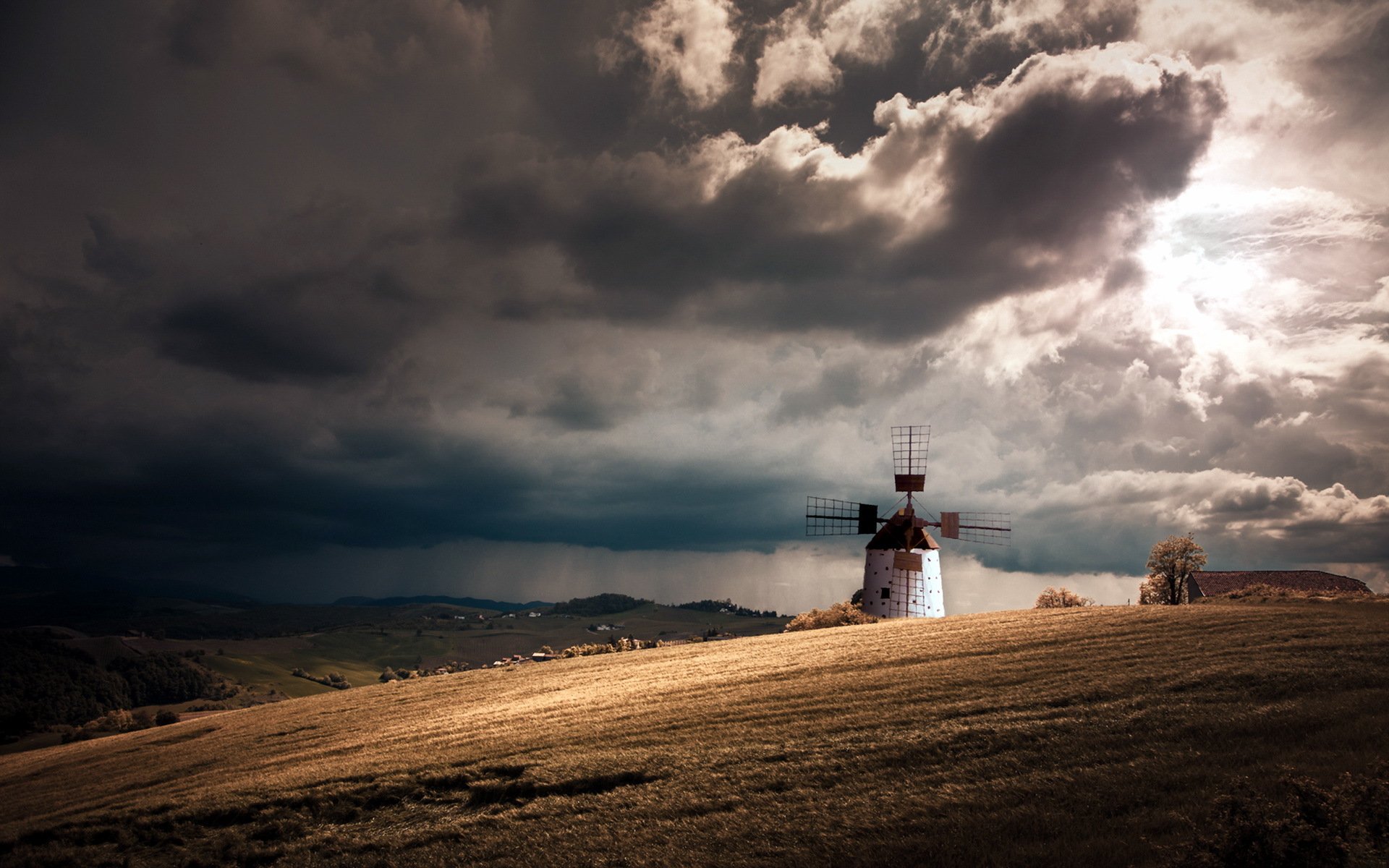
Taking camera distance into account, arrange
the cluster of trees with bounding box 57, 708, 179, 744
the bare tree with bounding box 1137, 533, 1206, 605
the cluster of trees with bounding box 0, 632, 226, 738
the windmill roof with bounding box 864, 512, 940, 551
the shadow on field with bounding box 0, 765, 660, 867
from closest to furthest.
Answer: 1. the shadow on field with bounding box 0, 765, 660, 867
2. the bare tree with bounding box 1137, 533, 1206, 605
3. the cluster of trees with bounding box 57, 708, 179, 744
4. the windmill roof with bounding box 864, 512, 940, 551
5. the cluster of trees with bounding box 0, 632, 226, 738

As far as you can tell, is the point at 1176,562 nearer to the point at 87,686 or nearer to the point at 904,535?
the point at 904,535

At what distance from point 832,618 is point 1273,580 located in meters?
38.7

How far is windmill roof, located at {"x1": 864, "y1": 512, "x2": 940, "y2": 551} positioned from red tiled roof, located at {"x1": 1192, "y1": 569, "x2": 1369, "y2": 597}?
72.9ft

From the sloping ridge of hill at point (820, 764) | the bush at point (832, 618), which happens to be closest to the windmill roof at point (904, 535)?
the bush at point (832, 618)

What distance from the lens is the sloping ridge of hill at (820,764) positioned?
1588cm

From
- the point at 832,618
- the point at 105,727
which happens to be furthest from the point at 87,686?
the point at 832,618

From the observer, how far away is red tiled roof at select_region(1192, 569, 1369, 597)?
204 ft

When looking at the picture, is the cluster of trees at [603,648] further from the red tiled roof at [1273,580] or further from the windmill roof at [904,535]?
the red tiled roof at [1273,580]

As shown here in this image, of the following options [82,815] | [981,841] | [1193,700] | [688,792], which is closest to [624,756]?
[688,792]

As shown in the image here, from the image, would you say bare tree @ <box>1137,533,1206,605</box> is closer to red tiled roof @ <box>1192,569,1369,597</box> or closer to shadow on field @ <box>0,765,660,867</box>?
red tiled roof @ <box>1192,569,1369,597</box>

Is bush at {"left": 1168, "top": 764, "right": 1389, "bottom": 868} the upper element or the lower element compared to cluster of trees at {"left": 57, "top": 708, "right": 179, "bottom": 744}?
upper

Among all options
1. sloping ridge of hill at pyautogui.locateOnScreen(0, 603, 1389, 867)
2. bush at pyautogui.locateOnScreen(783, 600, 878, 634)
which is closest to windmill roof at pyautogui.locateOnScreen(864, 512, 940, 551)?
bush at pyautogui.locateOnScreen(783, 600, 878, 634)

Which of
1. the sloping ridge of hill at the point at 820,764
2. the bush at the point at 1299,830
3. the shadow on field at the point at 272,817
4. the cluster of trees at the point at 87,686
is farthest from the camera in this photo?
the cluster of trees at the point at 87,686

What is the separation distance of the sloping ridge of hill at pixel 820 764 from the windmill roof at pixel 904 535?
3126 cm
